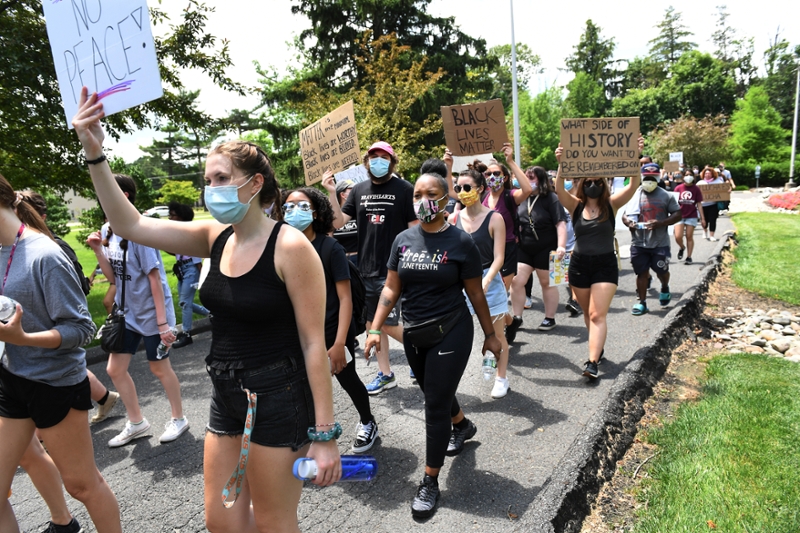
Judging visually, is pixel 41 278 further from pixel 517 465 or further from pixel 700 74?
pixel 700 74

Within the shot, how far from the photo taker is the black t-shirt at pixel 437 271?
3.48 meters

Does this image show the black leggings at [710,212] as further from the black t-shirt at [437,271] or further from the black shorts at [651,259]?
the black t-shirt at [437,271]

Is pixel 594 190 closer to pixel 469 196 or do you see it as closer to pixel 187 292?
pixel 469 196

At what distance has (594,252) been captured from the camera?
537 centimetres

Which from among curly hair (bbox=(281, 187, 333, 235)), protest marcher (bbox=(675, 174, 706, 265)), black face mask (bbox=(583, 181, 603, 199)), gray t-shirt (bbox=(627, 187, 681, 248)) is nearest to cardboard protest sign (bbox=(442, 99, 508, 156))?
black face mask (bbox=(583, 181, 603, 199))

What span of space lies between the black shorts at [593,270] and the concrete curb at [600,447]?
2.49ft

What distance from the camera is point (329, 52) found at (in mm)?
25625

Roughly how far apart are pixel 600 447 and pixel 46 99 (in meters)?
8.47

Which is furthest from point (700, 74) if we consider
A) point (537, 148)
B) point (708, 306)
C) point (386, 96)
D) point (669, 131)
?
point (708, 306)

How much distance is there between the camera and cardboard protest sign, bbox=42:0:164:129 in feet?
7.46

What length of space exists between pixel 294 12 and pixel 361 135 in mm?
13311

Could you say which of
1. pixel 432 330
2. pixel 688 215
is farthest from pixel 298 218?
pixel 688 215

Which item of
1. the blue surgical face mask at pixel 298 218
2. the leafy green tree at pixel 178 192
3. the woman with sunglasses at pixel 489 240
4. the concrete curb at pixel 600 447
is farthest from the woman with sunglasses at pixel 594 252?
the leafy green tree at pixel 178 192

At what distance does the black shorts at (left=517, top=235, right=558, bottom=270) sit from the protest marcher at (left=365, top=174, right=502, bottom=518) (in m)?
3.72
